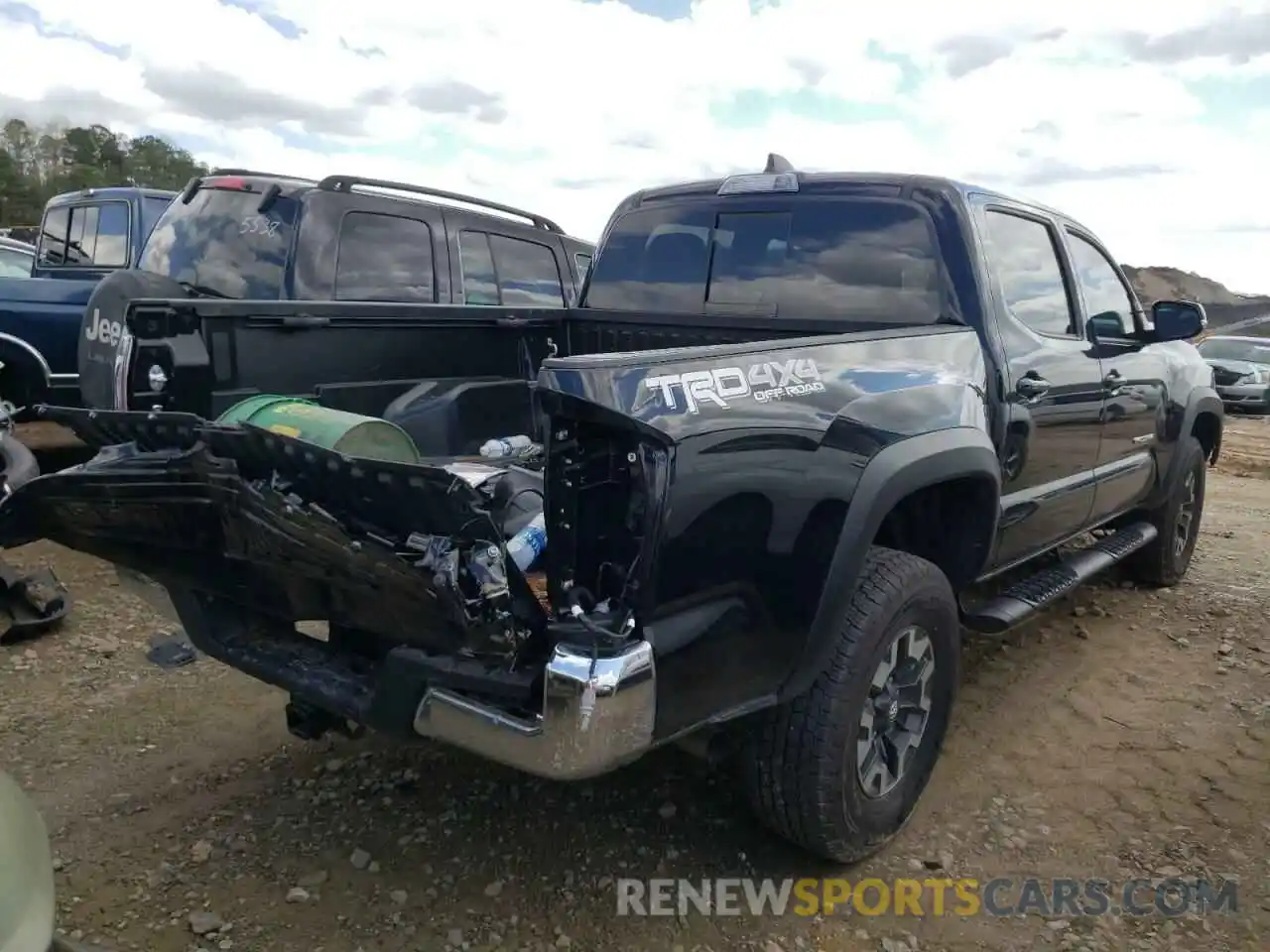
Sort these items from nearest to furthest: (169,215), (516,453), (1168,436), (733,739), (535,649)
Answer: (535,649)
(733,739)
(516,453)
(1168,436)
(169,215)

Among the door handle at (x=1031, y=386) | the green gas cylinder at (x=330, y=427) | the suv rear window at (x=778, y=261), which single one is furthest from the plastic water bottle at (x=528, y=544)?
the door handle at (x=1031, y=386)

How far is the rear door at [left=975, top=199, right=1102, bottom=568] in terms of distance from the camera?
355 centimetres

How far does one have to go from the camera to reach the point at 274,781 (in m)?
3.38

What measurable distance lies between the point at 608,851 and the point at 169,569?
147 centimetres

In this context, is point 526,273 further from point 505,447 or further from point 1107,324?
point 1107,324

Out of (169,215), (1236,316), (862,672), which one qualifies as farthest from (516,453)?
(1236,316)

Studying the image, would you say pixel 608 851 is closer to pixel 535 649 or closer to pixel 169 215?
pixel 535 649

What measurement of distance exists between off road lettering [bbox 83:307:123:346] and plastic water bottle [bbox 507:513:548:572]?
2404 millimetres

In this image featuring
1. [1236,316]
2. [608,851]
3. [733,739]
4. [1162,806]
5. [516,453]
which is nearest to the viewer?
[733,739]

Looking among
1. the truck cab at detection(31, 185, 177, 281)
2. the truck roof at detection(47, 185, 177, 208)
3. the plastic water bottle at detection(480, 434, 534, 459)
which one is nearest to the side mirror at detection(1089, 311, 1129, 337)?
the plastic water bottle at detection(480, 434, 534, 459)

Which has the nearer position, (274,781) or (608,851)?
(608,851)

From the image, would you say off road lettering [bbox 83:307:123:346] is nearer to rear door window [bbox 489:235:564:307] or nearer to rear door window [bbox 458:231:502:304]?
rear door window [bbox 458:231:502:304]

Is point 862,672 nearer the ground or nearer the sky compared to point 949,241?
nearer the ground

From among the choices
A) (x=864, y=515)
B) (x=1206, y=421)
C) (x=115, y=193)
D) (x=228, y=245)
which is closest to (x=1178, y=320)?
(x=1206, y=421)
